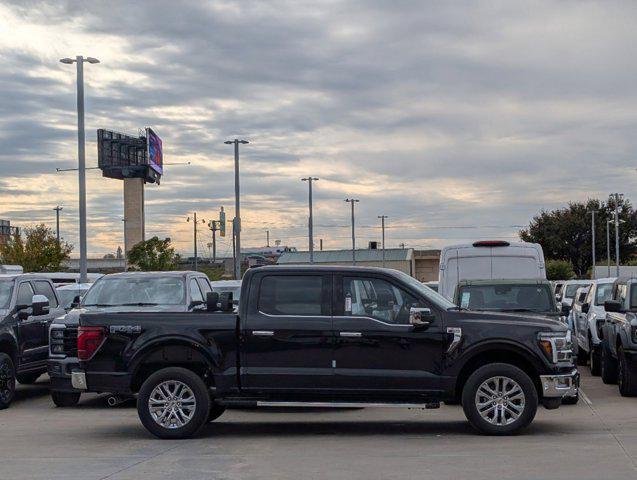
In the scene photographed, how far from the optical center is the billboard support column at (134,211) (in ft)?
304

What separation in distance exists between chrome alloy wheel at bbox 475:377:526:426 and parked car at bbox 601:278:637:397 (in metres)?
4.21

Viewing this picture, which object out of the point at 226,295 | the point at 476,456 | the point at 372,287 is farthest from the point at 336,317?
the point at 476,456

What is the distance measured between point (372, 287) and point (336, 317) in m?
0.56

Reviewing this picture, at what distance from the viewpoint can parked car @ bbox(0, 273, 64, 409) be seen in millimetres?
15766

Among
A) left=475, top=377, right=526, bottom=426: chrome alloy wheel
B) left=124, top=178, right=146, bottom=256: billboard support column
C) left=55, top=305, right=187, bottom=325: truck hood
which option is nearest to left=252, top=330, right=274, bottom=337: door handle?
left=475, top=377, right=526, bottom=426: chrome alloy wheel

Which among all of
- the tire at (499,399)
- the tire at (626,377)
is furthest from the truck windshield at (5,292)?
the tire at (626,377)

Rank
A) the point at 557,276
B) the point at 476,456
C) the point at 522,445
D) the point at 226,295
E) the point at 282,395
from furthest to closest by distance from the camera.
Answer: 1. the point at 557,276
2. the point at 226,295
3. the point at 282,395
4. the point at 522,445
5. the point at 476,456

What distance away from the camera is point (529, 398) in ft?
37.6

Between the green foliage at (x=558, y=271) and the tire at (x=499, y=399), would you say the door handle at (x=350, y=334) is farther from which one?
the green foliage at (x=558, y=271)

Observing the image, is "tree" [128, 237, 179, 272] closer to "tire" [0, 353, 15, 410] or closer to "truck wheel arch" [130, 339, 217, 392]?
"tire" [0, 353, 15, 410]

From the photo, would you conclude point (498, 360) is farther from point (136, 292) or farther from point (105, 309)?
point (136, 292)

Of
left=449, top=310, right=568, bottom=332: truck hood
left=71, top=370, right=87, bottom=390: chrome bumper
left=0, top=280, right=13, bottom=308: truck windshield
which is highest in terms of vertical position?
left=0, top=280, right=13, bottom=308: truck windshield

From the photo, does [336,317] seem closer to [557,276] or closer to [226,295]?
[226,295]

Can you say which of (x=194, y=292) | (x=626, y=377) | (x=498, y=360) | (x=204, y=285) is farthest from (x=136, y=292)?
(x=626, y=377)
